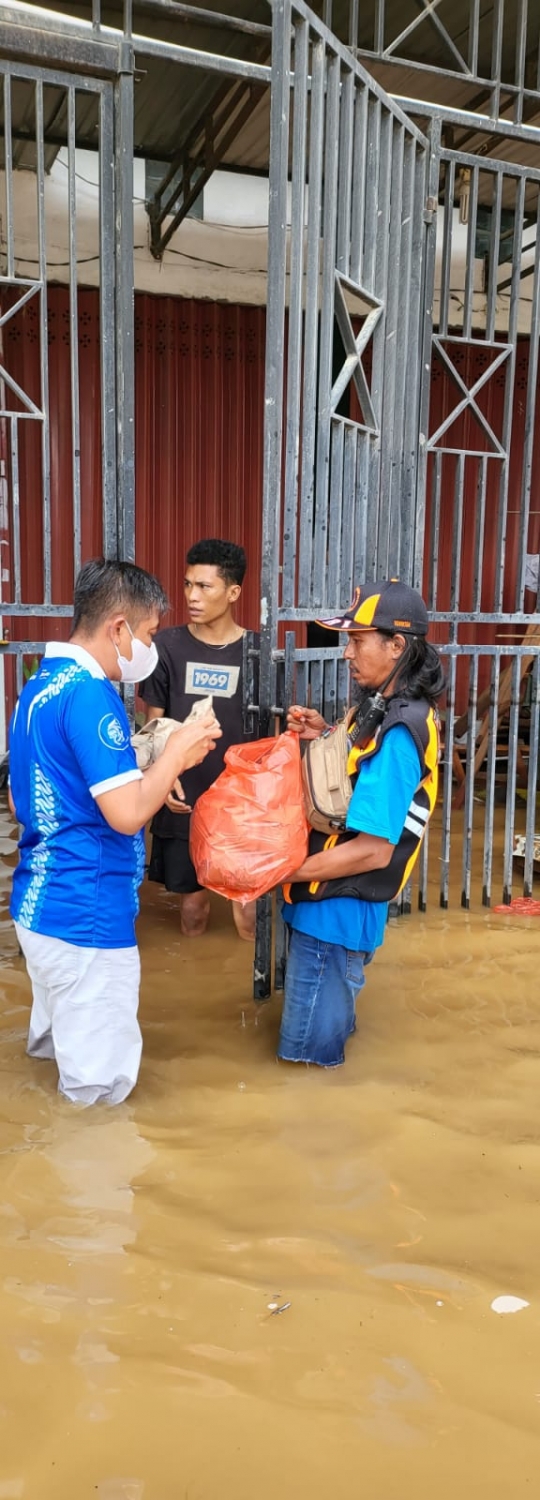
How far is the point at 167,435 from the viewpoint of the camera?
8.05m

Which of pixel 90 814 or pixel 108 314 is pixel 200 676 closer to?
pixel 108 314

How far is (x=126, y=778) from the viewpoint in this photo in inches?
103

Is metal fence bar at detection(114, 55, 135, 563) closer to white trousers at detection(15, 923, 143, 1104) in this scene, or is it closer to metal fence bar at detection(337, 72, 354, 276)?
metal fence bar at detection(337, 72, 354, 276)

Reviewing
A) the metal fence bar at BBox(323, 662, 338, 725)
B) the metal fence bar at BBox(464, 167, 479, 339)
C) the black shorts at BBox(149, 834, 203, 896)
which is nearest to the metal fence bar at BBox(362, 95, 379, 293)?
the metal fence bar at BBox(464, 167, 479, 339)

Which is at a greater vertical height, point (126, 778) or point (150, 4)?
point (150, 4)

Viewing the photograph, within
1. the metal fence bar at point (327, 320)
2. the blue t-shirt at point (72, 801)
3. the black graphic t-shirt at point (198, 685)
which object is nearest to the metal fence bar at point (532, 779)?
the black graphic t-shirt at point (198, 685)

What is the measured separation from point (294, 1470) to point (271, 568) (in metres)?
2.38

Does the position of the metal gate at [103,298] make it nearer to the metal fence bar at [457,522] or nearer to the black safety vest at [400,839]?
the black safety vest at [400,839]

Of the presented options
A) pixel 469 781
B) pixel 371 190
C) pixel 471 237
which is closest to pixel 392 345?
pixel 371 190

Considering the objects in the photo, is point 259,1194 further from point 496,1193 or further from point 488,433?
point 488,433

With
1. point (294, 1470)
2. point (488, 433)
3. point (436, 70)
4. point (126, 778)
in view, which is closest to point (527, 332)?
point (436, 70)

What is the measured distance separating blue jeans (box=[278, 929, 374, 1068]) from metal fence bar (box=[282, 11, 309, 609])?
113 cm

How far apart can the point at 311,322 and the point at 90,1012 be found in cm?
228

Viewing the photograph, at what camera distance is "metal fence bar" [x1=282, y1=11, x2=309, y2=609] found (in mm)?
3234
